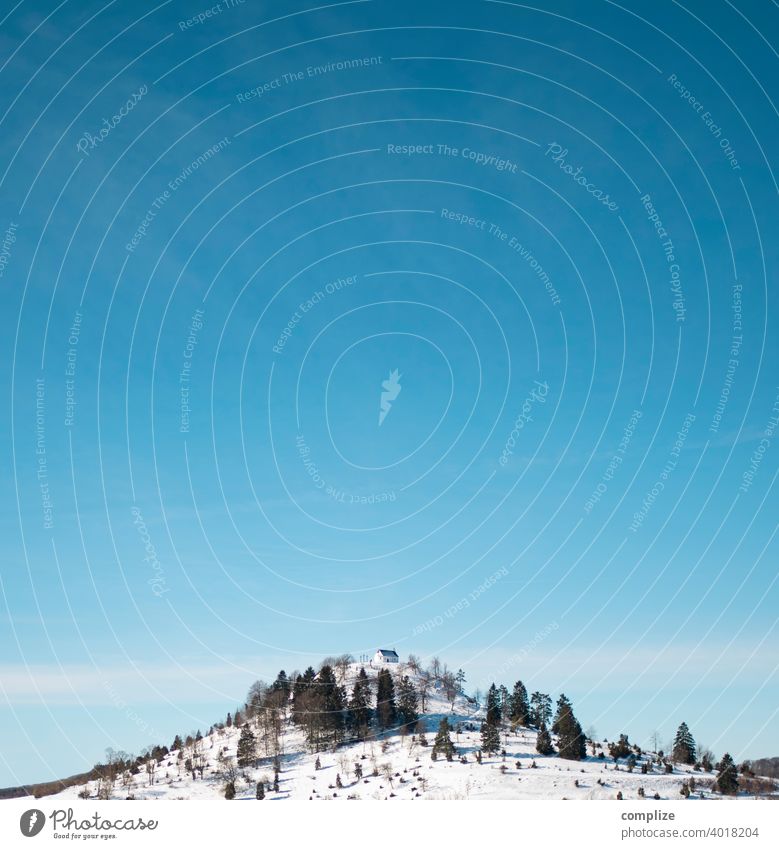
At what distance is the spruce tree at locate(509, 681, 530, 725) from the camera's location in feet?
396

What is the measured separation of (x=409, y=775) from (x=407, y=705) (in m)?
36.1

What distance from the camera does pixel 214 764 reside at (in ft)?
355

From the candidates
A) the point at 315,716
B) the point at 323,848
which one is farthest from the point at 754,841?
the point at 315,716

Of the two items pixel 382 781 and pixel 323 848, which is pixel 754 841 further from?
pixel 382 781

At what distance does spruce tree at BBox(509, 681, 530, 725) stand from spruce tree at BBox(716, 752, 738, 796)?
118 ft

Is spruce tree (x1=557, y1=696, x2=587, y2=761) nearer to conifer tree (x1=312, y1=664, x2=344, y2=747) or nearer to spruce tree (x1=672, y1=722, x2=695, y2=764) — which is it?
spruce tree (x1=672, y1=722, x2=695, y2=764)

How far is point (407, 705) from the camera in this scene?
12531 centimetres

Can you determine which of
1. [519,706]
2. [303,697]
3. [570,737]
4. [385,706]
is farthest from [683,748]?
[303,697]

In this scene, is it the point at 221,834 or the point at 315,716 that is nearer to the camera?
the point at 221,834

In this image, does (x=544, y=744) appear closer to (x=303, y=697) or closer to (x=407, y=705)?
Answer: (x=407, y=705)

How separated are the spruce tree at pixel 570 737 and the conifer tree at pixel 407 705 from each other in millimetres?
22879

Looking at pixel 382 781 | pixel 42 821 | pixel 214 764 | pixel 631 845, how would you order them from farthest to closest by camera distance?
pixel 214 764 → pixel 382 781 → pixel 631 845 → pixel 42 821

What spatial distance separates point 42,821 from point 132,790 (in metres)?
72.5

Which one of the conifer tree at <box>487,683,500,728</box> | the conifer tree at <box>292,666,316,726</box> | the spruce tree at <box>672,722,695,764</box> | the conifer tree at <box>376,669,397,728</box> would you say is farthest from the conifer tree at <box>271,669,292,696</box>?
the spruce tree at <box>672,722,695,764</box>
